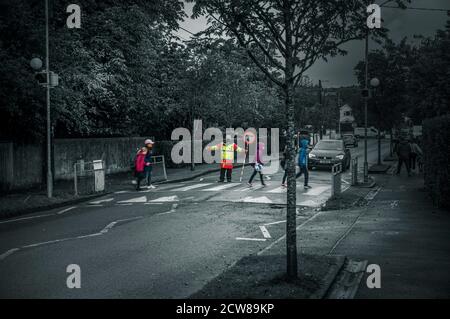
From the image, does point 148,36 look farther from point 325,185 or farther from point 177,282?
point 177,282

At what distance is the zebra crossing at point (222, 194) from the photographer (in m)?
16.6

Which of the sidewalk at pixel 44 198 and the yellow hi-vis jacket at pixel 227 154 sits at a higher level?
the yellow hi-vis jacket at pixel 227 154

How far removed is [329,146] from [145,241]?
20793mm

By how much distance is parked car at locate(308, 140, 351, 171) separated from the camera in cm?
2800

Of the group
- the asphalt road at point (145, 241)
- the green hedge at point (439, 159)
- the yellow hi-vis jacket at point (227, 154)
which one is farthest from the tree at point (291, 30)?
the yellow hi-vis jacket at point (227, 154)

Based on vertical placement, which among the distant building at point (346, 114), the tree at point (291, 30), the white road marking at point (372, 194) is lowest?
the white road marking at point (372, 194)

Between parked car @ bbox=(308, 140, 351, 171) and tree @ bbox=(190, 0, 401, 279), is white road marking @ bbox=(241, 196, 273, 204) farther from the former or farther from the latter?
parked car @ bbox=(308, 140, 351, 171)

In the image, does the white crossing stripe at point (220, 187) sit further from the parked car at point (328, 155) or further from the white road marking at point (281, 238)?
the parked car at point (328, 155)

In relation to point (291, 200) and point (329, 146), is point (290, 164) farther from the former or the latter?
point (329, 146)

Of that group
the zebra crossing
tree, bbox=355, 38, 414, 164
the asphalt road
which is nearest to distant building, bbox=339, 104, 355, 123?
tree, bbox=355, 38, 414, 164

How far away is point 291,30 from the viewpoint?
290 inches

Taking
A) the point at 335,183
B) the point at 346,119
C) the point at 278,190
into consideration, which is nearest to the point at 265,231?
the point at 335,183

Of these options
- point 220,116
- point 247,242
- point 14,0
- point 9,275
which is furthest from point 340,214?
point 220,116

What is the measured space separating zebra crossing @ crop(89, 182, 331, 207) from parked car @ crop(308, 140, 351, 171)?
6.68 metres
